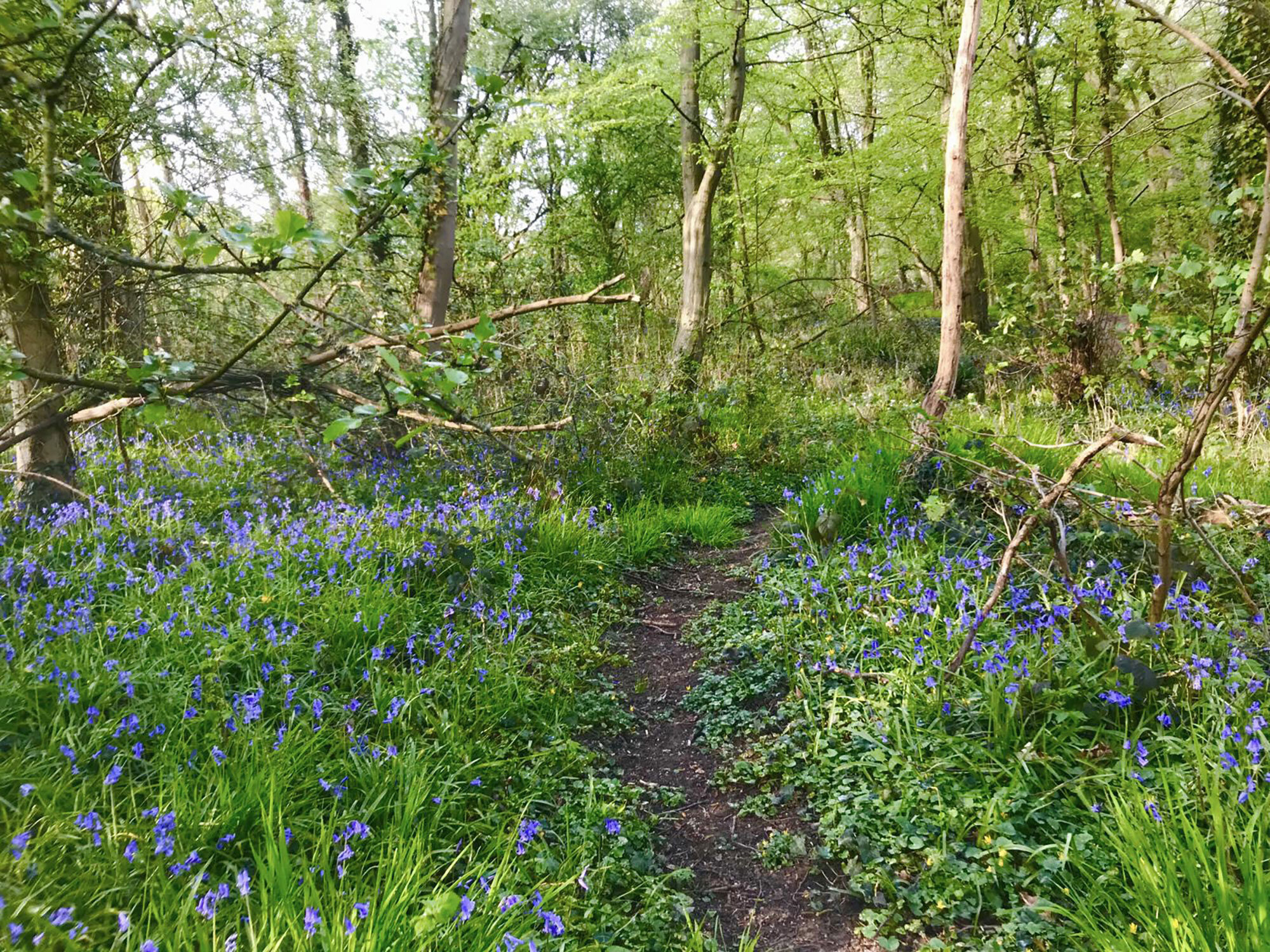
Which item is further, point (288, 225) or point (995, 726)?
point (995, 726)

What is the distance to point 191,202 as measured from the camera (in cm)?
187

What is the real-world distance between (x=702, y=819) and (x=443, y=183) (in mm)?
4393

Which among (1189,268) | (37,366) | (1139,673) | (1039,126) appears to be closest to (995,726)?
(1139,673)

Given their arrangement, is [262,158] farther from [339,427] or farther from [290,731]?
[339,427]

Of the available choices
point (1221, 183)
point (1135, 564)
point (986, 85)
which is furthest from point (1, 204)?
point (986, 85)

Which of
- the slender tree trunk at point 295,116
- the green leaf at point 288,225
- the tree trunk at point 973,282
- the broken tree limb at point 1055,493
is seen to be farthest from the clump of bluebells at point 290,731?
the tree trunk at point 973,282

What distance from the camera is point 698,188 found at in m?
7.79

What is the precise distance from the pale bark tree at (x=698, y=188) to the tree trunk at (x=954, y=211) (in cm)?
261

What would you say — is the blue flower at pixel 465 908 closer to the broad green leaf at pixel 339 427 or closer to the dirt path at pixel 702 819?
the dirt path at pixel 702 819

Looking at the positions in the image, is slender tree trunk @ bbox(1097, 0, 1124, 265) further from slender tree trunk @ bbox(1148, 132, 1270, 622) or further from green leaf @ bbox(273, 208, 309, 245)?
green leaf @ bbox(273, 208, 309, 245)

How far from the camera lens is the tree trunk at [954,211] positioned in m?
4.88

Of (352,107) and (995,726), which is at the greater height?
(352,107)

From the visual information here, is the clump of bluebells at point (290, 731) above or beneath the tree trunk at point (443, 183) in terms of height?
beneath

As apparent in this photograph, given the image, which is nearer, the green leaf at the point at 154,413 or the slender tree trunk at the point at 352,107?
the green leaf at the point at 154,413
